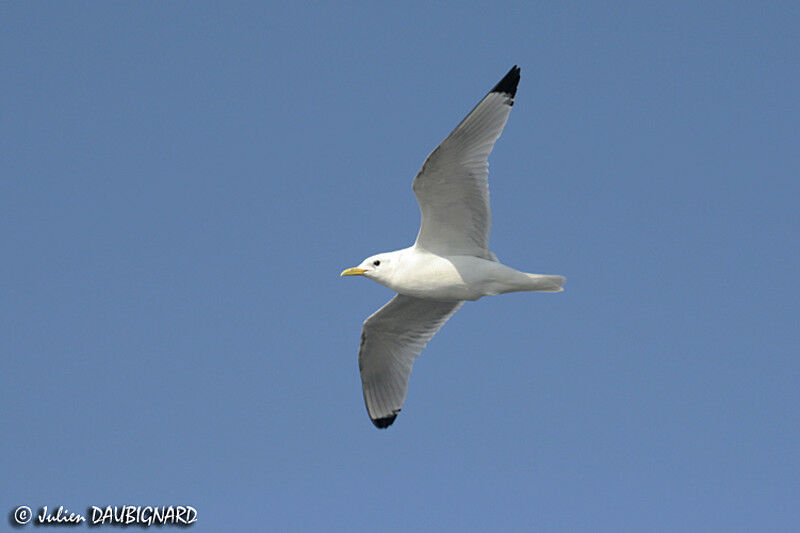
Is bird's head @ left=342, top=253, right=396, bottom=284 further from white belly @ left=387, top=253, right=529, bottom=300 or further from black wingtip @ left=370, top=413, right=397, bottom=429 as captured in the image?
black wingtip @ left=370, top=413, right=397, bottom=429

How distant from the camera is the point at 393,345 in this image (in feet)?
36.2

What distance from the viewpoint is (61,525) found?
31.6ft

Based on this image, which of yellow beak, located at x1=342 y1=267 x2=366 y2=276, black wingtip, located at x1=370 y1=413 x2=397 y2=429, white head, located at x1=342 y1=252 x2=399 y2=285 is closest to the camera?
white head, located at x1=342 y1=252 x2=399 y2=285

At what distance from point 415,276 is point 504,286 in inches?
35.9

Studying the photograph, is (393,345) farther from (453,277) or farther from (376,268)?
(453,277)

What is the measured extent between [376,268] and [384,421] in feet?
8.52

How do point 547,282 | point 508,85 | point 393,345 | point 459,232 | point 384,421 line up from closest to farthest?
1. point 508,85
2. point 547,282
3. point 459,232
4. point 393,345
5. point 384,421

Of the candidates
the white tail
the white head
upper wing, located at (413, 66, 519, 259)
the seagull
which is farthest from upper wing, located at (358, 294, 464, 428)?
the white tail

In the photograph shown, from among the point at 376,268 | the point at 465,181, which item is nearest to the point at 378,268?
the point at 376,268

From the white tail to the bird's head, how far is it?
1414 millimetres

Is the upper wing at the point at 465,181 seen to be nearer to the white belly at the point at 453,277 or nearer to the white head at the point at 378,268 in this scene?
the white belly at the point at 453,277

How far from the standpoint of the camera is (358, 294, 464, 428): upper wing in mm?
10695

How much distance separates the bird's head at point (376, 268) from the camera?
9468 millimetres

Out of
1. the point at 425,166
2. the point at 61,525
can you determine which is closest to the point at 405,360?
the point at 425,166
